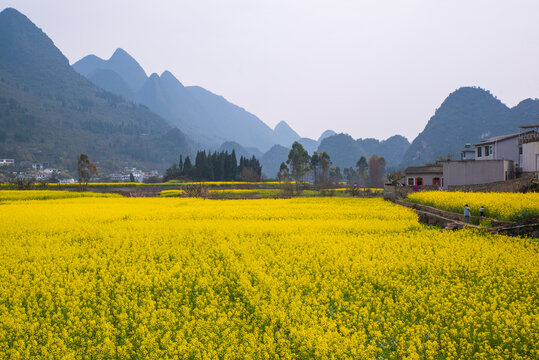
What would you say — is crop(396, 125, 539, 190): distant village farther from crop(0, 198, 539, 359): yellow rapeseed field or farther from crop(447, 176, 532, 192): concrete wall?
crop(0, 198, 539, 359): yellow rapeseed field

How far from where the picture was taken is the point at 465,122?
573 ft

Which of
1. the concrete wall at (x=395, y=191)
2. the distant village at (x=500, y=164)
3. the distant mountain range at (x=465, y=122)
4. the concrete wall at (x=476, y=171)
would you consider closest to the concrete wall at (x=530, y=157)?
the distant village at (x=500, y=164)

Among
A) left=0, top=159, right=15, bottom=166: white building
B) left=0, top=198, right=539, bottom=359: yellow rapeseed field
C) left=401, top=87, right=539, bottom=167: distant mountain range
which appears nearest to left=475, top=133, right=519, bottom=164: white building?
left=0, top=198, right=539, bottom=359: yellow rapeseed field

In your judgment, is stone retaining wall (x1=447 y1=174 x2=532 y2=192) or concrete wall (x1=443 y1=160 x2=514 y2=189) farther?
concrete wall (x1=443 y1=160 x2=514 y2=189)

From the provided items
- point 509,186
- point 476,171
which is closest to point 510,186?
point 509,186

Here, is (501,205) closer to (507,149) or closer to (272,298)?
(272,298)

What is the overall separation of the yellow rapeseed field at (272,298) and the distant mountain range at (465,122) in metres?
167

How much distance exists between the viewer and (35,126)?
179000 millimetres

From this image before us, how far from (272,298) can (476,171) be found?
3324 centimetres

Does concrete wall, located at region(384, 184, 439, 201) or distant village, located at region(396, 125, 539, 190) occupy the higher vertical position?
distant village, located at region(396, 125, 539, 190)

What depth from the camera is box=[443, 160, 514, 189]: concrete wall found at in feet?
103

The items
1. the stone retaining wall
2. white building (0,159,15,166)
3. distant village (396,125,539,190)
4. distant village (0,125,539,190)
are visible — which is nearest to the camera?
the stone retaining wall

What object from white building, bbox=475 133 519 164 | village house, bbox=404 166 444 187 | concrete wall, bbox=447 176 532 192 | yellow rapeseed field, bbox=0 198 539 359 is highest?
white building, bbox=475 133 519 164

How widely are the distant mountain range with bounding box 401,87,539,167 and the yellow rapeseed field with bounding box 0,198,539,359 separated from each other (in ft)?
546
